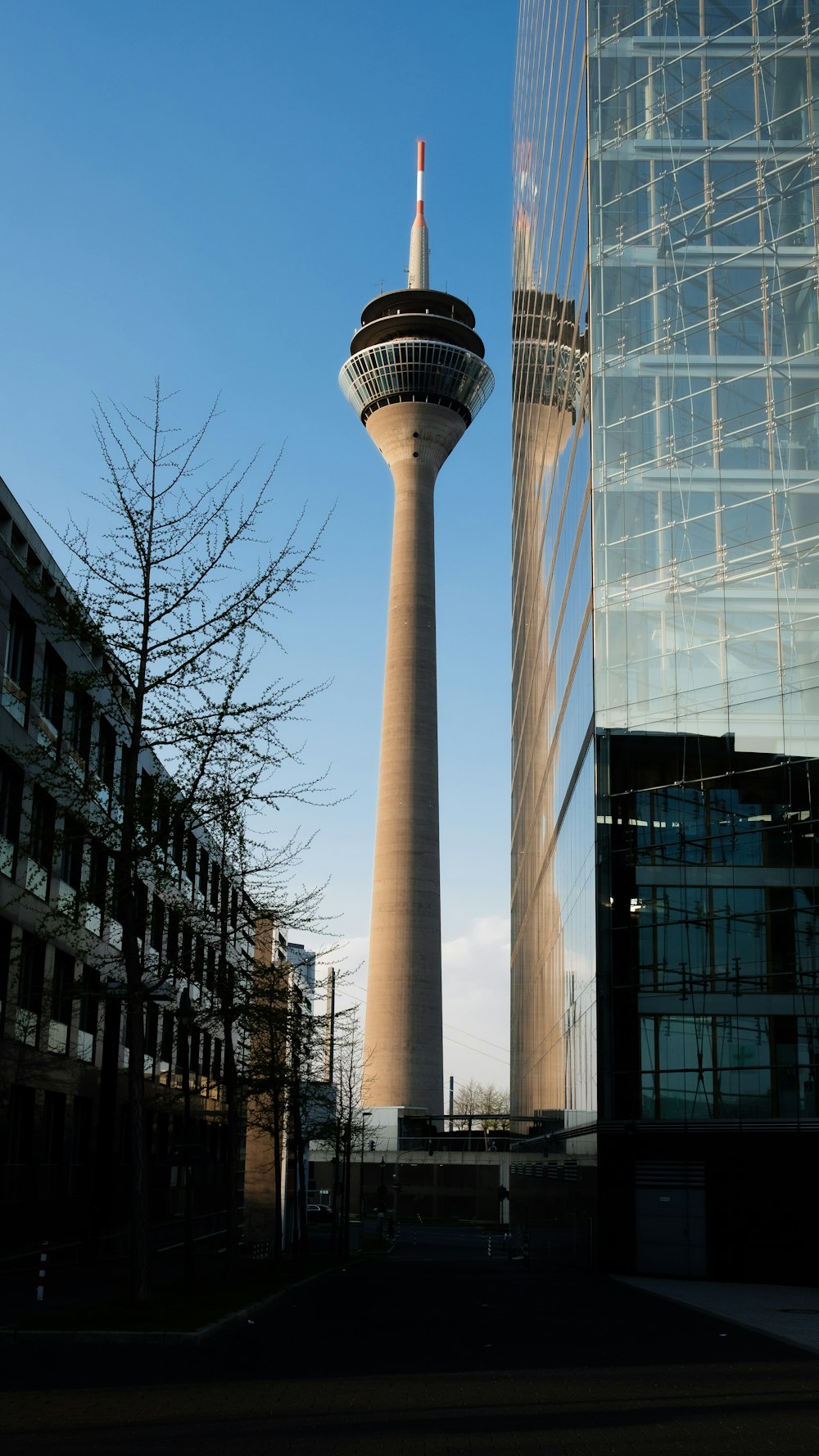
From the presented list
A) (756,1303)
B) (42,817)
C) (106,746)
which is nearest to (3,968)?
→ (42,817)

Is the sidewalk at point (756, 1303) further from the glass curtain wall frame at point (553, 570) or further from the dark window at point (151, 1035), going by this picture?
the dark window at point (151, 1035)

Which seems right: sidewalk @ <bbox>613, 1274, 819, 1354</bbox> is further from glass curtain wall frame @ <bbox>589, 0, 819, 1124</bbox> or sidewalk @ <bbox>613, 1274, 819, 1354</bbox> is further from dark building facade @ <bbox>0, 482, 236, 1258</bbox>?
dark building facade @ <bbox>0, 482, 236, 1258</bbox>

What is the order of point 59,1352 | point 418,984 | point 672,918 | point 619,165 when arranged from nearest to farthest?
point 59,1352, point 672,918, point 619,165, point 418,984

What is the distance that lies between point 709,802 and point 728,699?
2.55 meters

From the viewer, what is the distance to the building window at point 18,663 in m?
28.4

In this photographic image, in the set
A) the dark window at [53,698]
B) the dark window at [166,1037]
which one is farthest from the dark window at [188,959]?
the dark window at [166,1037]

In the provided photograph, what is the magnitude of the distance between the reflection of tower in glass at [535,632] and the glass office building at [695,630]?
12.0 feet

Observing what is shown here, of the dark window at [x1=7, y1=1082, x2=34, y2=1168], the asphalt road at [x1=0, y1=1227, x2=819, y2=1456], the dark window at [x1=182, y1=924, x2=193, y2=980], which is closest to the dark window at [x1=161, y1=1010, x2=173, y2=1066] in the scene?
the dark window at [x1=7, y1=1082, x2=34, y2=1168]

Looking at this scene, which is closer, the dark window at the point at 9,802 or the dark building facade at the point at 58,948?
the dark building facade at the point at 58,948

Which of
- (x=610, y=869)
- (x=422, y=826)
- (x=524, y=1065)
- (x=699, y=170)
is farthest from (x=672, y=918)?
(x=422, y=826)

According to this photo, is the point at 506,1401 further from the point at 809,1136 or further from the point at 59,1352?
the point at 809,1136

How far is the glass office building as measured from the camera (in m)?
33.6

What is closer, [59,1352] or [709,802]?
[59,1352]

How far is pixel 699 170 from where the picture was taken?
39656 millimetres
